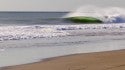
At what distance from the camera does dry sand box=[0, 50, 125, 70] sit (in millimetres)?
8031

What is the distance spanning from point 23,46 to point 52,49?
3.14ft

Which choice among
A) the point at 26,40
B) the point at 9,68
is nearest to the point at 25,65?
the point at 9,68

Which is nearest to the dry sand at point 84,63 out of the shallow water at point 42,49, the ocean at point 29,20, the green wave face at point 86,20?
the shallow water at point 42,49

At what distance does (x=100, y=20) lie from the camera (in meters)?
29.3

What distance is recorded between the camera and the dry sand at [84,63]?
316 inches

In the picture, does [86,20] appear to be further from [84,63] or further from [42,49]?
[84,63]

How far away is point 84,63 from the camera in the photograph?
8.56 metres

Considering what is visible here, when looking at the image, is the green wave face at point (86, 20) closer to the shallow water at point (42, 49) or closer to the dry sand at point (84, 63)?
the shallow water at point (42, 49)

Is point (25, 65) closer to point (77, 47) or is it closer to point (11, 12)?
point (77, 47)

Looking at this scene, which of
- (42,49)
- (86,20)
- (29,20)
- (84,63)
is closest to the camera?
(84,63)

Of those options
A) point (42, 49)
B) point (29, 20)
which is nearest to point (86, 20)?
point (29, 20)

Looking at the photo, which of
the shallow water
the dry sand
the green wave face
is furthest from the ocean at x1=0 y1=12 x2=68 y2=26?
the dry sand

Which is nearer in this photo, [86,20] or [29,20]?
[86,20]

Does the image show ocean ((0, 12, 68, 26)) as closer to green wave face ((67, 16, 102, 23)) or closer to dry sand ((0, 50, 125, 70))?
green wave face ((67, 16, 102, 23))
